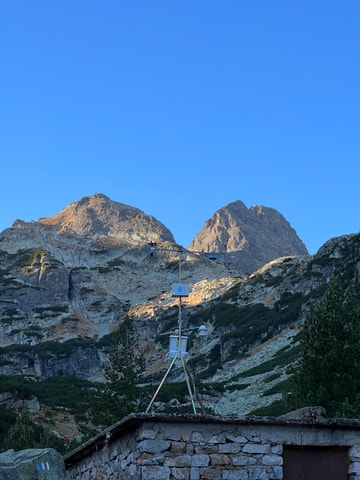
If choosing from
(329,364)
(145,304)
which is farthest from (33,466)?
(145,304)

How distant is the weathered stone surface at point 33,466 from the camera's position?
38.2ft

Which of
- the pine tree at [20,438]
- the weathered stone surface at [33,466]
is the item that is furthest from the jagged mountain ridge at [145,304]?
the weathered stone surface at [33,466]

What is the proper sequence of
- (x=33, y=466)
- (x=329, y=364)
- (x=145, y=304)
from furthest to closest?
(x=145, y=304) < (x=329, y=364) < (x=33, y=466)

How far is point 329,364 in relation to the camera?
25.1 m

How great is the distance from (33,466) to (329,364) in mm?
15346

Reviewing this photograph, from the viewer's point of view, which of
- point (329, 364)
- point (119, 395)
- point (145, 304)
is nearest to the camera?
point (329, 364)

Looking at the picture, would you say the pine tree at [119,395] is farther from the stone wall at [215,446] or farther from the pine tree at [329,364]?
the stone wall at [215,446]

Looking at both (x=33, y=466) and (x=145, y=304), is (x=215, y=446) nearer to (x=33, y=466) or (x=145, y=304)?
(x=33, y=466)

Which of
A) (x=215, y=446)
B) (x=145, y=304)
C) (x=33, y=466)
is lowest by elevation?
(x=33, y=466)

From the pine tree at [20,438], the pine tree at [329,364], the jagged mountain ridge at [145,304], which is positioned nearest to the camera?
the pine tree at [329,364]

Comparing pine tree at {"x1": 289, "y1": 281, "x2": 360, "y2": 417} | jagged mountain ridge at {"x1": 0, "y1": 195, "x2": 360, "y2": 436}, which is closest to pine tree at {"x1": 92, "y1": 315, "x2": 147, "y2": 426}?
pine tree at {"x1": 289, "y1": 281, "x2": 360, "y2": 417}

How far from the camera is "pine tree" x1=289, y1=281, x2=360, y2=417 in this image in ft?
78.6

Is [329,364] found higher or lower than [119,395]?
higher

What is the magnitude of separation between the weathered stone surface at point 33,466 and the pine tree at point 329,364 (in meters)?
12.5
